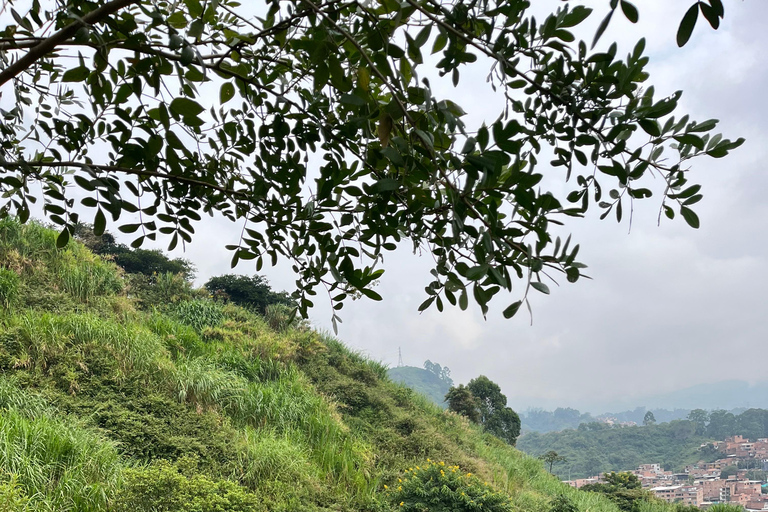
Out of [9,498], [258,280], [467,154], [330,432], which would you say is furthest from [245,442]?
[258,280]

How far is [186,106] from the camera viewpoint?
36.0 inches

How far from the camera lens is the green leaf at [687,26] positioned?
1.89ft

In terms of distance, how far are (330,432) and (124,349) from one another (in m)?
2.67

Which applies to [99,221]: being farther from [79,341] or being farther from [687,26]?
[79,341]

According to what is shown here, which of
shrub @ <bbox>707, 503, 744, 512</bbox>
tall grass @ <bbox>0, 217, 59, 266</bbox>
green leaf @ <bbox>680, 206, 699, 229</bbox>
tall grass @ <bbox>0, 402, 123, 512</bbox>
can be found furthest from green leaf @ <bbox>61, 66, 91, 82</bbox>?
shrub @ <bbox>707, 503, 744, 512</bbox>

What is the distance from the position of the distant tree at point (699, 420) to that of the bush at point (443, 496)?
3597cm

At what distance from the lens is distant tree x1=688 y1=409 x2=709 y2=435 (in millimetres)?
Result: 33906

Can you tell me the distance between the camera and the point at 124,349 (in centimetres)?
582

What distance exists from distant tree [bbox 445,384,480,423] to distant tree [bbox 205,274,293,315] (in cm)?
513

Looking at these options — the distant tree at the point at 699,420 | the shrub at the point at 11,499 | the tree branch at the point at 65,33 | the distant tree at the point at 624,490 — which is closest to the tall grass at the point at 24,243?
the shrub at the point at 11,499

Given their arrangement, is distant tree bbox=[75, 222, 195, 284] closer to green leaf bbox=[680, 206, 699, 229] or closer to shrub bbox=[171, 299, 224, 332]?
shrub bbox=[171, 299, 224, 332]

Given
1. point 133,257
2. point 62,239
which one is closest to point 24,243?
point 133,257

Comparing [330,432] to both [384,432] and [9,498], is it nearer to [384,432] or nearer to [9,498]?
[384,432]

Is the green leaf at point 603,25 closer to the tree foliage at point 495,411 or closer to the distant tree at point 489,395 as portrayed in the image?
the tree foliage at point 495,411
